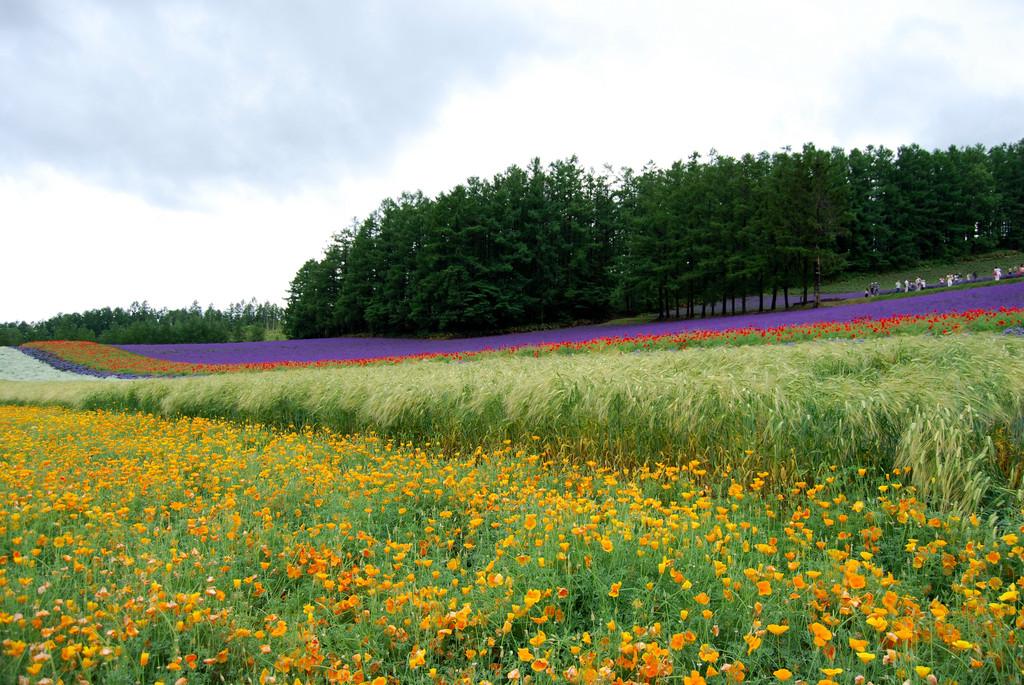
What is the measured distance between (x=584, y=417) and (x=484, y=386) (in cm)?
141

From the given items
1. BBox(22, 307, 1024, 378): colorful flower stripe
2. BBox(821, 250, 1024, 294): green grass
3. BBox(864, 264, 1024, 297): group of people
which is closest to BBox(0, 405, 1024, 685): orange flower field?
BBox(22, 307, 1024, 378): colorful flower stripe

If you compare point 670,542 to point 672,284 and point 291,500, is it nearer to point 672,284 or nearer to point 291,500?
point 291,500

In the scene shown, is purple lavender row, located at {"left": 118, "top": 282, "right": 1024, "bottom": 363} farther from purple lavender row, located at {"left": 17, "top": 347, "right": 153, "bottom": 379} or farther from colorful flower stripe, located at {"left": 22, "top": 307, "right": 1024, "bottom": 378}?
purple lavender row, located at {"left": 17, "top": 347, "right": 153, "bottom": 379}

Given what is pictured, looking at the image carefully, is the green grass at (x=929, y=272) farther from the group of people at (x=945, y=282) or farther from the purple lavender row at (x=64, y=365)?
the purple lavender row at (x=64, y=365)

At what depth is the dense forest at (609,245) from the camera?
82.8 feet

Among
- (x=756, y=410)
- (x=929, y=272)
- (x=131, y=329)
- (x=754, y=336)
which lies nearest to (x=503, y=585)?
(x=756, y=410)

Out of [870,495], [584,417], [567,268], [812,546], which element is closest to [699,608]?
[812,546]

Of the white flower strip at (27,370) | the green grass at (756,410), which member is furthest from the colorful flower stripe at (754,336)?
the green grass at (756,410)

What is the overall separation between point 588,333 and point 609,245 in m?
13.8

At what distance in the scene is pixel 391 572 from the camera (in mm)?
2416

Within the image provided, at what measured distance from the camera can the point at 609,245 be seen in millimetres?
34000

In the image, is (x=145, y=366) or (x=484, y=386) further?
(x=145, y=366)

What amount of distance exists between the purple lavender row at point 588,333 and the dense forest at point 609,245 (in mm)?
4369

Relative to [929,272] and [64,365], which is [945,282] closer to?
[929,272]
